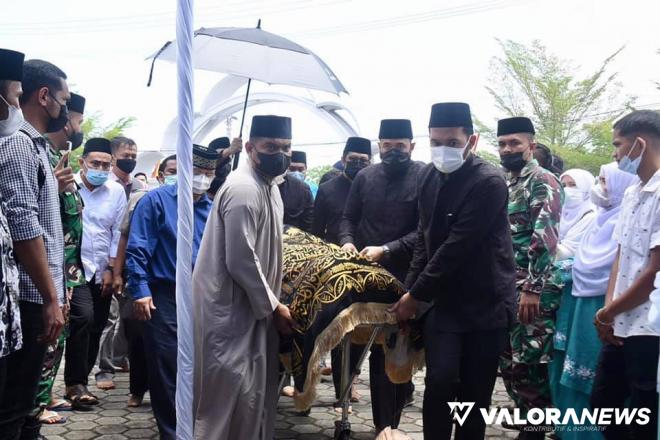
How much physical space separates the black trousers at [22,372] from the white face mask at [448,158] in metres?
2.25

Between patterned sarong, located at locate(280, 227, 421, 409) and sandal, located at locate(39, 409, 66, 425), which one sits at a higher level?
patterned sarong, located at locate(280, 227, 421, 409)

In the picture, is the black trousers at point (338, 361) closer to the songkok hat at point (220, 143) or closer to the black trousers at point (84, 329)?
the black trousers at point (84, 329)

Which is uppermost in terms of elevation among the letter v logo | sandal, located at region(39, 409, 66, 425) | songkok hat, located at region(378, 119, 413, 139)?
songkok hat, located at region(378, 119, 413, 139)

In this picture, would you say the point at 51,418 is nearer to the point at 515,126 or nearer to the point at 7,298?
the point at 7,298

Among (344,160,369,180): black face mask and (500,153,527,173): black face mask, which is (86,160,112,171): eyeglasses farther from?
(500,153,527,173): black face mask

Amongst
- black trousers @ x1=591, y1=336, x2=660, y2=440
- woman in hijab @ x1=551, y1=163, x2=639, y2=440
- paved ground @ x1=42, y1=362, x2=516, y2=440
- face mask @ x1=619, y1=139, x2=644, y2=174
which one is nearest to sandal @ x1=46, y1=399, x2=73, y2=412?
paved ground @ x1=42, y1=362, x2=516, y2=440

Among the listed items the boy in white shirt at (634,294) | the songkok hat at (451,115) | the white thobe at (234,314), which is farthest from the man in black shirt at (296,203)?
the boy in white shirt at (634,294)

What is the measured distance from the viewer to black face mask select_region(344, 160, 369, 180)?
21.4ft

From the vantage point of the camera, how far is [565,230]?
5.76 meters

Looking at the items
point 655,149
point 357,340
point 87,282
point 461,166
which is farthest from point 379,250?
point 87,282

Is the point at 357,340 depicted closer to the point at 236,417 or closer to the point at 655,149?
the point at 236,417

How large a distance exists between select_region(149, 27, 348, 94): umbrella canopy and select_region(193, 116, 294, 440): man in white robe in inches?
79.0

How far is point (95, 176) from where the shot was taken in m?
6.25

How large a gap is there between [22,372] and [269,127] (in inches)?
76.6
